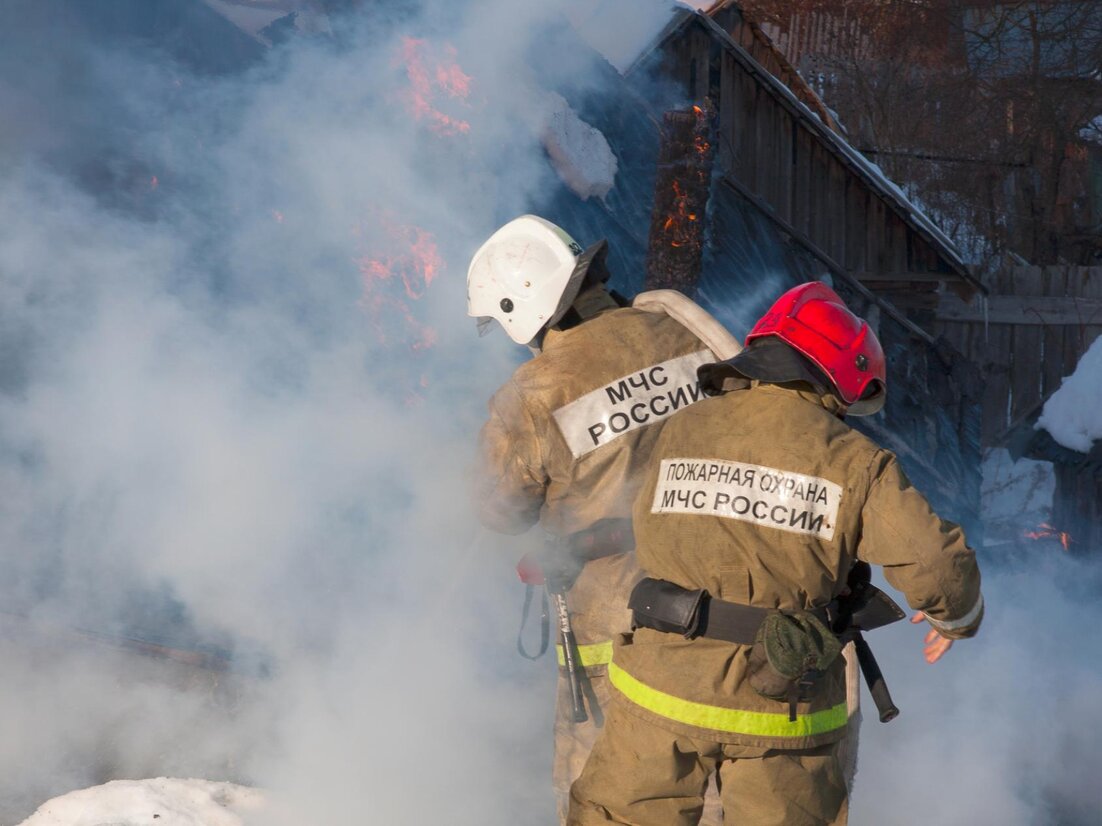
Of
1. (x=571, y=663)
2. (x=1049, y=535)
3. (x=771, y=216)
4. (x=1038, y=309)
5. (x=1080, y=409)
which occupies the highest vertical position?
(x=1038, y=309)

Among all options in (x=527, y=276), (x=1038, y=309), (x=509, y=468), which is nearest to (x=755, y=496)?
Answer: (x=509, y=468)

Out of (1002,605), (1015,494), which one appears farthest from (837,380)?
(1015,494)

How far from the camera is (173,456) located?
471cm

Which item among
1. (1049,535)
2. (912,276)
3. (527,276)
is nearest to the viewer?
(527,276)

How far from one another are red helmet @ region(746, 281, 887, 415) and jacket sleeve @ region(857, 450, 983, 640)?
284mm

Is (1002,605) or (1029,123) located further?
(1029,123)

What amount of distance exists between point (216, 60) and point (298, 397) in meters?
1.60

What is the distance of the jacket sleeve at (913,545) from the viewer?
8.84ft

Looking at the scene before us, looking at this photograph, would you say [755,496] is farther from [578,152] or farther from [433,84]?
[578,152]

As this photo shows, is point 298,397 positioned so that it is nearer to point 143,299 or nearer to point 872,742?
point 143,299

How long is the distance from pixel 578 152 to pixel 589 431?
3.23 meters

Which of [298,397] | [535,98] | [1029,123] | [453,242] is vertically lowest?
[298,397]

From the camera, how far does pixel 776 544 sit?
2.79 meters

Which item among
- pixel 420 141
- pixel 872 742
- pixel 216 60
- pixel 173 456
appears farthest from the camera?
pixel 420 141
